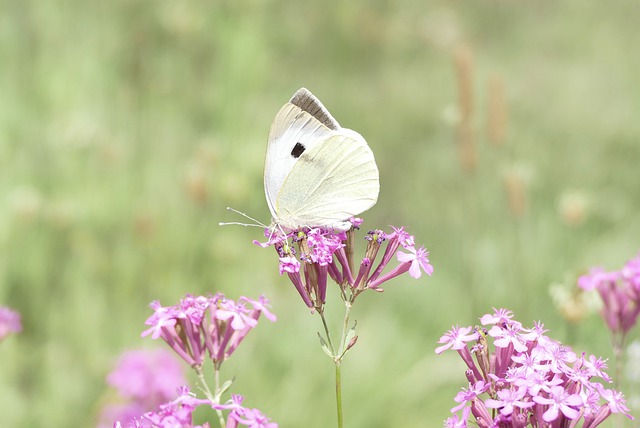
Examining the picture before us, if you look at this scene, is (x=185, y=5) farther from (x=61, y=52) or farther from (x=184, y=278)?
(x=184, y=278)

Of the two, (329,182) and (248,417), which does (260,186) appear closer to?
(329,182)

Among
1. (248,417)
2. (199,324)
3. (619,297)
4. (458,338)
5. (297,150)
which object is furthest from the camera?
(297,150)

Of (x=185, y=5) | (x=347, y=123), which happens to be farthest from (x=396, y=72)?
(x=185, y=5)

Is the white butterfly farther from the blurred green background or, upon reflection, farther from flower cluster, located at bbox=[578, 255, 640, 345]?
the blurred green background

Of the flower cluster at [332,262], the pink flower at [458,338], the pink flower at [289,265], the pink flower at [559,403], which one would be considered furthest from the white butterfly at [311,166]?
the pink flower at [559,403]

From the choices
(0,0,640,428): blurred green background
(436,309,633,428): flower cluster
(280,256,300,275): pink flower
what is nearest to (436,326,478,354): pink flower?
(436,309,633,428): flower cluster

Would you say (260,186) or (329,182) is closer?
(329,182)

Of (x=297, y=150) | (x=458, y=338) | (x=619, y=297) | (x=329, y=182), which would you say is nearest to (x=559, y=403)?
(x=458, y=338)
